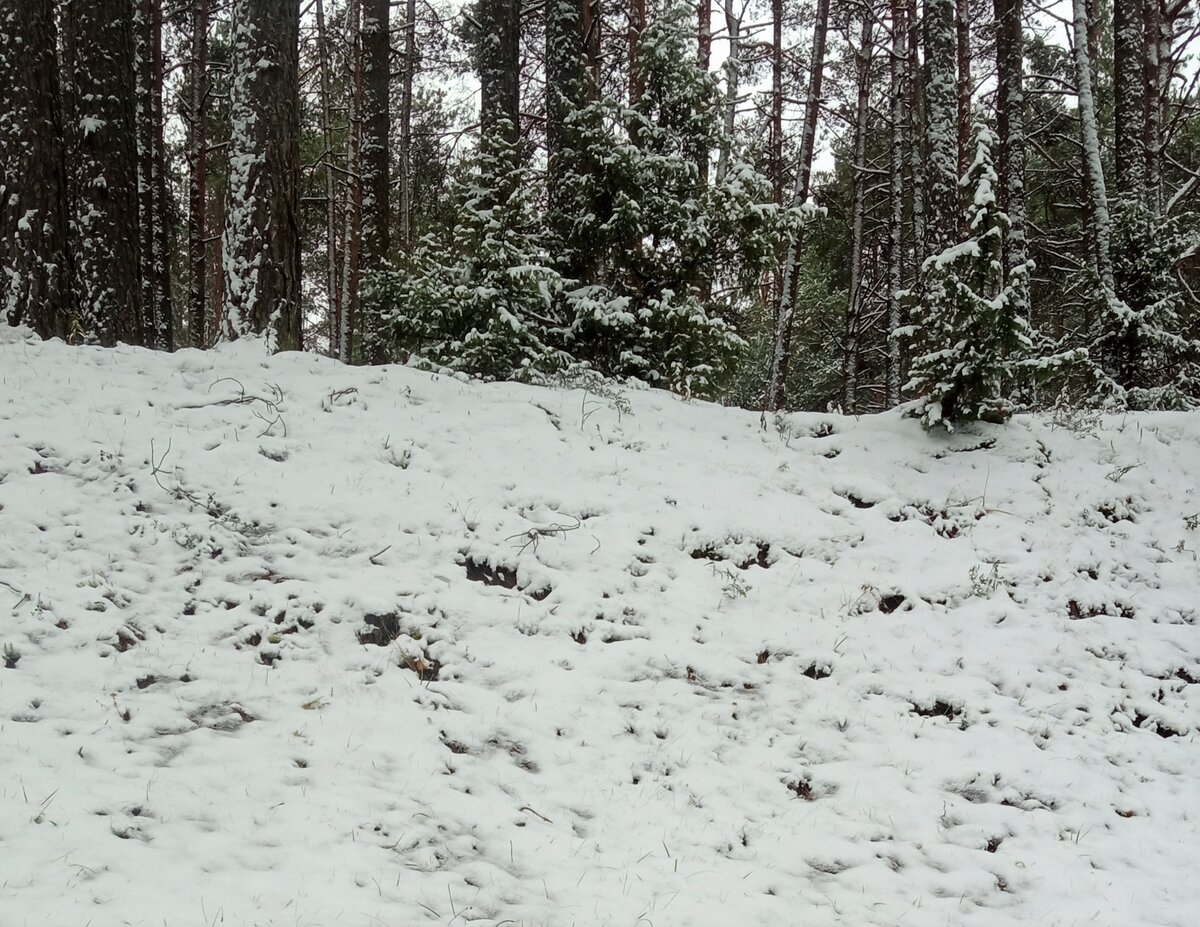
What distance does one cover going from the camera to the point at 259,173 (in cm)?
800

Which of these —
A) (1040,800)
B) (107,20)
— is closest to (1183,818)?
(1040,800)

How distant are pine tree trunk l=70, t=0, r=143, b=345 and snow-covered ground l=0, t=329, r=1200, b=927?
98 cm

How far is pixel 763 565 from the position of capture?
6.25 meters

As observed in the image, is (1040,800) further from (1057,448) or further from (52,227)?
(52,227)

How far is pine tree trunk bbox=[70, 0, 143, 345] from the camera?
814 centimetres

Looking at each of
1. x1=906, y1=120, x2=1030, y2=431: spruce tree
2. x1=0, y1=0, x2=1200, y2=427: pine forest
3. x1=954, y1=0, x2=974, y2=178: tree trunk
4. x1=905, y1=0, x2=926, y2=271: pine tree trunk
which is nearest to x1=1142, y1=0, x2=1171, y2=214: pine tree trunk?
x1=0, y1=0, x2=1200, y2=427: pine forest

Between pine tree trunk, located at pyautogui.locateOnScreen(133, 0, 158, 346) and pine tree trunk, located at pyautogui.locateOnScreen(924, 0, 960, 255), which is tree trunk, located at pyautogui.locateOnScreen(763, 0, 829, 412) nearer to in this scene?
pine tree trunk, located at pyautogui.locateOnScreen(924, 0, 960, 255)

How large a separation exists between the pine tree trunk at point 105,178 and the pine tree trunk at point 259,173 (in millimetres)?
1080

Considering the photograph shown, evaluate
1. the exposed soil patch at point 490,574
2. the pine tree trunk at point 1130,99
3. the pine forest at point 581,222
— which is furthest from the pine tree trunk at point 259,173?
the pine tree trunk at point 1130,99

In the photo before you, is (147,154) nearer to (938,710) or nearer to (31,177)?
(31,177)

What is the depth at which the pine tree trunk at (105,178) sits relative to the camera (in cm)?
814

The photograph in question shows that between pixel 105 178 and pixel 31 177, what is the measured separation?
3.07 ft

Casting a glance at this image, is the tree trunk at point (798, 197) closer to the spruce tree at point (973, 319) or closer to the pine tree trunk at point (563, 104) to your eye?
the pine tree trunk at point (563, 104)

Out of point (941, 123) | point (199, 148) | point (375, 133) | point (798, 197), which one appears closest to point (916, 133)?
point (798, 197)
